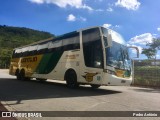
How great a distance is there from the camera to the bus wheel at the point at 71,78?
1630cm

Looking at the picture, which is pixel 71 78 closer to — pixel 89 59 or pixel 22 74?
pixel 89 59

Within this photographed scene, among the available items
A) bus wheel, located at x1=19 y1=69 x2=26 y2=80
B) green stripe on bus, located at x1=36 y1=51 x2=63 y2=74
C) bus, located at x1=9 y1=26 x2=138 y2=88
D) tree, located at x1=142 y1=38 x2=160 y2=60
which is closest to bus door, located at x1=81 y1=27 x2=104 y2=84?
bus, located at x1=9 y1=26 x2=138 y2=88

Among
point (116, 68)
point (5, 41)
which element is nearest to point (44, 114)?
point (116, 68)

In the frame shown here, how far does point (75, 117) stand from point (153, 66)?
17860 millimetres

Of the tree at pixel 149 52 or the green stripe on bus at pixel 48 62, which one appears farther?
the tree at pixel 149 52

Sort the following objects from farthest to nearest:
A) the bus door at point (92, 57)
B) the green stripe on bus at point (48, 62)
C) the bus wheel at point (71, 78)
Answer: the green stripe on bus at point (48, 62)
the bus wheel at point (71, 78)
the bus door at point (92, 57)

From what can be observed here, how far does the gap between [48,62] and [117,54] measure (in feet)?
22.2

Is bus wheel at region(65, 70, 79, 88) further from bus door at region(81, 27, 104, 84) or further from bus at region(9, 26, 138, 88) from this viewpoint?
bus door at region(81, 27, 104, 84)

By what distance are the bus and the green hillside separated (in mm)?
69556

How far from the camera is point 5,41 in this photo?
99.1 meters

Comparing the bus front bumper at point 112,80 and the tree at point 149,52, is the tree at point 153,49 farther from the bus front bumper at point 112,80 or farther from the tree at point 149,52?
the bus front bumper at point 112,80

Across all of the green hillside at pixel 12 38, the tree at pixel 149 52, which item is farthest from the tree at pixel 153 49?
the green hillside at pixel 12 38

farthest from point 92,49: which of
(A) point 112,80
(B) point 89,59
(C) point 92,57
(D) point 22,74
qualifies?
(D) point 22,74

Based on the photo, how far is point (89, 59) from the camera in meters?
15.0
